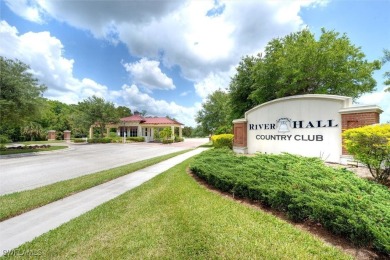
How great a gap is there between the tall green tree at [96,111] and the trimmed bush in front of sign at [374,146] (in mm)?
37211

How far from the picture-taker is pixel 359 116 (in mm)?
8672

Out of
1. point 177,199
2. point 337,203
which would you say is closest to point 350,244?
point 337,203

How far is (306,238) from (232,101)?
1910 cm

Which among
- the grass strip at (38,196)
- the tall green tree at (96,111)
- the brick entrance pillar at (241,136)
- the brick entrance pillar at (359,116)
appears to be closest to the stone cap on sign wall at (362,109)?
the brick entrance pillar at (359,116)

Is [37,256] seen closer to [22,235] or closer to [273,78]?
[22,235]

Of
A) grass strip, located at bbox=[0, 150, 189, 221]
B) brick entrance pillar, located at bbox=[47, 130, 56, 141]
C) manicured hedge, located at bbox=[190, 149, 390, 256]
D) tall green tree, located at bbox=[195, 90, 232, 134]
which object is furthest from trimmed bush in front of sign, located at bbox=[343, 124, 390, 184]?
brick entrance pillar, located at bbox=[47, 130, 56, 141]

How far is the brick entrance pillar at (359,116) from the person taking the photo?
8.32 metres

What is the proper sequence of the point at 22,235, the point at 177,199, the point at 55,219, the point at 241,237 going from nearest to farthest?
the point at 241,237, the point at 22,235, the point at 55,219, the point at 177,199

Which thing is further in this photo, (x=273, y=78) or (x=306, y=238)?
(x=273, y=78)

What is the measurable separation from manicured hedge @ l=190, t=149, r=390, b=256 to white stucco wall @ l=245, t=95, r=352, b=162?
4099 millimetres

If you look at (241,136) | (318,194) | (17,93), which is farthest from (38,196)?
(17,93)

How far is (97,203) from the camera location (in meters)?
5.77

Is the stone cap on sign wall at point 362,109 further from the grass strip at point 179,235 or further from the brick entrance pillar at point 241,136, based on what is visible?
the grass strip at point 179,235

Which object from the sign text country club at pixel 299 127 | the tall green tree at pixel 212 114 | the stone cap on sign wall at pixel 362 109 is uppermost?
the tall green tree at pixel 212 114
